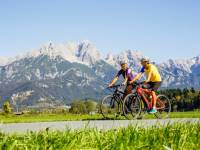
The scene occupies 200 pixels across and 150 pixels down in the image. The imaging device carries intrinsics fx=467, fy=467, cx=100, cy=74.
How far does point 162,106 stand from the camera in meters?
20.4

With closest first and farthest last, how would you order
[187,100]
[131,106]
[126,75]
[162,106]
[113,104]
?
[131,106] < [126,75] < [113,104] < [162,106] < [187,100]

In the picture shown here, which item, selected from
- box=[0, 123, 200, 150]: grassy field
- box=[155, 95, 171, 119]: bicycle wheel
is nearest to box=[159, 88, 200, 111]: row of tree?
box=[155, 95, 171, 119]: bicycle wheel

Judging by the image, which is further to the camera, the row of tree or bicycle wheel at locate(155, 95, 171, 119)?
the row of tree

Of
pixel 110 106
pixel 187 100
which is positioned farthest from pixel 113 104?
pixel 187 100

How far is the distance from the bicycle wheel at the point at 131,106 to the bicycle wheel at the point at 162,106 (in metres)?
1.24

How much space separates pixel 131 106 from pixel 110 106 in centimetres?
111

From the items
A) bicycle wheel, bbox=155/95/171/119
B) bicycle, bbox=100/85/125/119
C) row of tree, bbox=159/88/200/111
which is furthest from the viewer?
row of tree, bbox=159/88/200/111

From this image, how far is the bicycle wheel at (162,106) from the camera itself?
20.3 metres

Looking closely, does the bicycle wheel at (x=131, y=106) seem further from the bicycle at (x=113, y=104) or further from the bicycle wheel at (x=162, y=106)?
the bicycle wheel at (x=162, y=106)

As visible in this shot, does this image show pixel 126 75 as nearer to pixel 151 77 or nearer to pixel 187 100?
pixel 151 77

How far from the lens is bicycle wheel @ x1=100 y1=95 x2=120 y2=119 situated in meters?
19.8

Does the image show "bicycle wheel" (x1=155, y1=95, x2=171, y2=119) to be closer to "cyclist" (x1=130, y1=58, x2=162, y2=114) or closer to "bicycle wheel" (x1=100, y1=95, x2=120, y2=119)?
"cyclist" (x1=130, y1=58, x2=162, y2=114)

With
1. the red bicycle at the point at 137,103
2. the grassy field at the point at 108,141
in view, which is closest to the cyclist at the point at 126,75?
the red bicycle at the point at 137,103

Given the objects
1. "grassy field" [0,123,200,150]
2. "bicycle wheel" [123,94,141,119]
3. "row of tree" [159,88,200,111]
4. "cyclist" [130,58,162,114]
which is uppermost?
"row of tree" [159,88,200,111]
